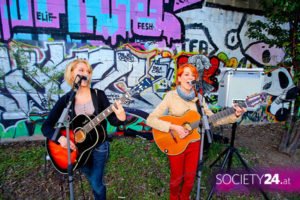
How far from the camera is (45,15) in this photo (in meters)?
4.44

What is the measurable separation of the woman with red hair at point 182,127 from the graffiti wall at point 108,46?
2386mm

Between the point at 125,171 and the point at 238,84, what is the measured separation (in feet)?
8.28

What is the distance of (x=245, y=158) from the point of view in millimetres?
4371

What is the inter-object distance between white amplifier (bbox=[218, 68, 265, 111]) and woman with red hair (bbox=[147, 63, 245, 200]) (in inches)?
38.5

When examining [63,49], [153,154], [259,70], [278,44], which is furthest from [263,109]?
[63,49]

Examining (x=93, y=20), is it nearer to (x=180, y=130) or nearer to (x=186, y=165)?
(x=180, y=130)

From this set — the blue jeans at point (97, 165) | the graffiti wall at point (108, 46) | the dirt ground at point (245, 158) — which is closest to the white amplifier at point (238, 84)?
the graffiti wall at point (108, 46)

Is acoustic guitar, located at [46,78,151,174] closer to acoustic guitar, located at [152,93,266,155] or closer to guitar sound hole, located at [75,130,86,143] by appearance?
guitar sound hole, located at [75,130,86,143]

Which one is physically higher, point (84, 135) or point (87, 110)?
point (87, 110)

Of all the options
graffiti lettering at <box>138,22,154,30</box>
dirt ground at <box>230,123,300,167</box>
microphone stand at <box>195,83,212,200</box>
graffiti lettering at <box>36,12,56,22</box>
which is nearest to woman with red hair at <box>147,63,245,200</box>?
microphone stand at <box>195,83,212,200</box>

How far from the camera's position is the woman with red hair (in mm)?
2522

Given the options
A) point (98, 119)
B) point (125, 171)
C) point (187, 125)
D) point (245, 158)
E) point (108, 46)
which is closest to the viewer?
point (98, 119)

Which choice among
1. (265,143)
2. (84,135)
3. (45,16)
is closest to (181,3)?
(45,16)

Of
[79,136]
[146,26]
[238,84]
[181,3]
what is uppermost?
[181,3]
